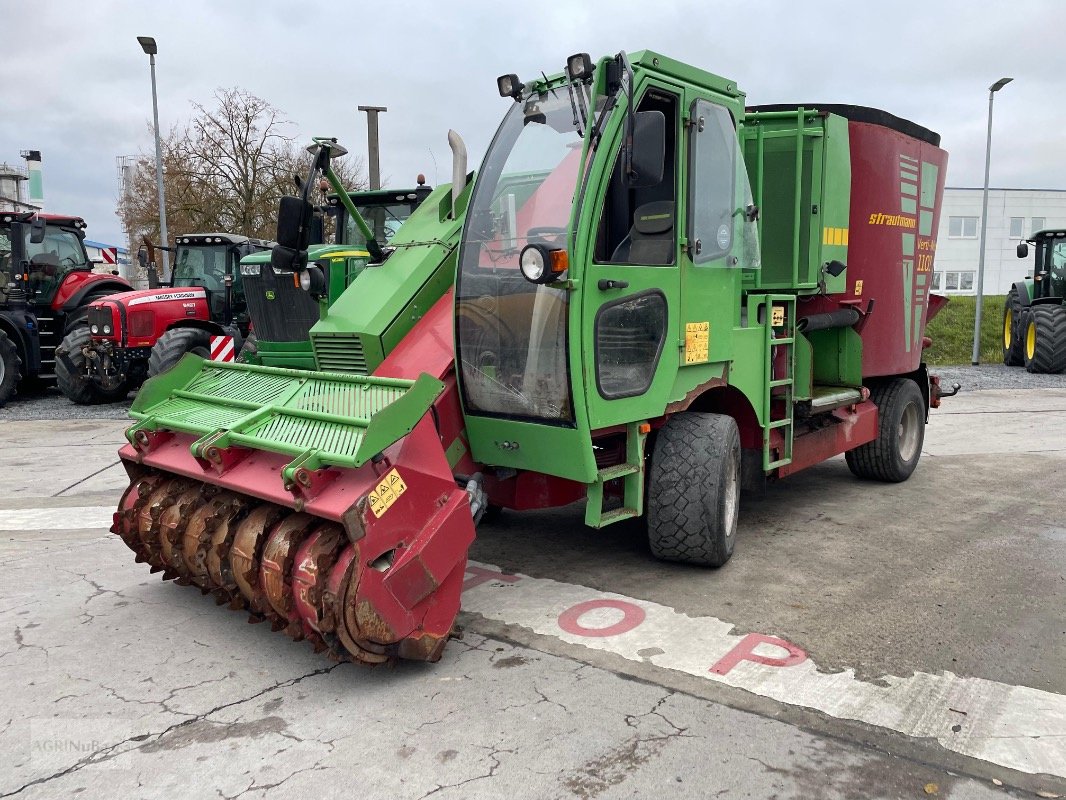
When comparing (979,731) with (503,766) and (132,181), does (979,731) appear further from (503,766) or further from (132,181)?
(132,181)

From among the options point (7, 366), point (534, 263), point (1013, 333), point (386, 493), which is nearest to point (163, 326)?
point (7, 366)

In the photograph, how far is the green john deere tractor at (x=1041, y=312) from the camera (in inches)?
619

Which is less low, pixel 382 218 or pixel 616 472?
pixel 382 218

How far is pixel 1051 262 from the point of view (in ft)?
54.6

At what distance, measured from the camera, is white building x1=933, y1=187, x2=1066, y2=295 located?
131 ft

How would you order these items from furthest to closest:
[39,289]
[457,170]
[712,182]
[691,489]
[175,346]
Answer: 1. [39,289]
2. [175,346]
3. [457,170]
4. [712,182]
5. [691,489]

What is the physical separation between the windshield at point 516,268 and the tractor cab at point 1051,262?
603 inches

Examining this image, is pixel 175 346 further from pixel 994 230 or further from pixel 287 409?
pixel 994 230

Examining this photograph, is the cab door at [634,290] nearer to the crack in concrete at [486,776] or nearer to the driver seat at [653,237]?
the driver seat at [653,237]

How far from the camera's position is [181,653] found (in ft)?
12.6

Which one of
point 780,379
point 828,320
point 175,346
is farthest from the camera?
point 175,346

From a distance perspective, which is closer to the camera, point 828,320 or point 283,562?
point 283,562

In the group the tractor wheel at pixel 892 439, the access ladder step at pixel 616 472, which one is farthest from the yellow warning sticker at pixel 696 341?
the tractor wheel at pixel 892 439

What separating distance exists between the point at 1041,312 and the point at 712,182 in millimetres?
14057
